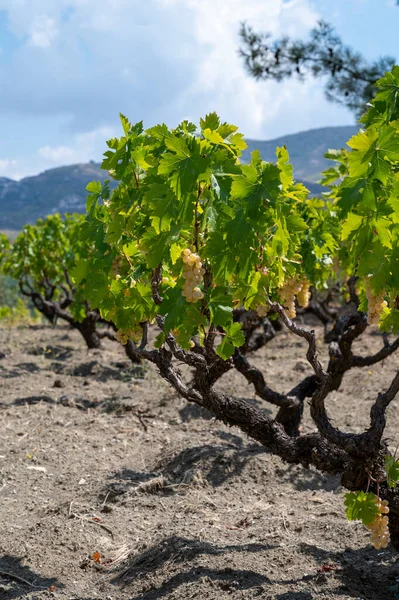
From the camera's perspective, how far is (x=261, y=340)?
812cm

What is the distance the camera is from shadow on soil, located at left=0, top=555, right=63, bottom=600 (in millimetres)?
3416

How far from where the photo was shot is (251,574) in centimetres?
339

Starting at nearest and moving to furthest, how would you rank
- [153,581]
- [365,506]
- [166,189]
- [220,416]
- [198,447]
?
[166,189] → [365,506] → [153,581] → [220,416] → [198,447]

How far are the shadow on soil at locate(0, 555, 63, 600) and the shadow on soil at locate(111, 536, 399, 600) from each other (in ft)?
1.33

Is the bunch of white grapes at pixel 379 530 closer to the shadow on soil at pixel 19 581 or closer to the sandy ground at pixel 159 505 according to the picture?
the sandy ground at pixel 159 505

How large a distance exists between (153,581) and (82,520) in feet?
3.43

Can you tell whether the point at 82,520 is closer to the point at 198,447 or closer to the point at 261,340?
the point at 198,447

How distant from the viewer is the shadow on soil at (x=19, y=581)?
11.2ft

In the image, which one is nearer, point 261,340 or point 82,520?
point 82,520

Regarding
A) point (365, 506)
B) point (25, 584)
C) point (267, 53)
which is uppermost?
point (267, 53)

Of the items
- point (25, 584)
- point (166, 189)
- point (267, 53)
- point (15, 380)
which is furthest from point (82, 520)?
point (267, 53)

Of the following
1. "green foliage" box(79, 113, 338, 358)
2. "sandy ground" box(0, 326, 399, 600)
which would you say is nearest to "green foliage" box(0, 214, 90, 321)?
"sandy ground" box(0, 326, 399, 600)

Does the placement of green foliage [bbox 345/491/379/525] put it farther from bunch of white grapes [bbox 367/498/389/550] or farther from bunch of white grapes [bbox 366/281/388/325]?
bunch of white grapes [bbox 366/281/388/325]

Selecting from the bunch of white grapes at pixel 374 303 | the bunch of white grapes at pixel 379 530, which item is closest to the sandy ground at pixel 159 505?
the bunch of white grapes at pixel 379 530
